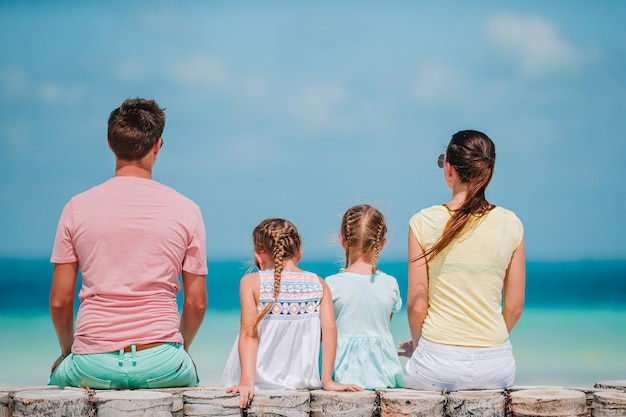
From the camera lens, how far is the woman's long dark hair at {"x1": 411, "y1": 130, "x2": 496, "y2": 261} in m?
3.67

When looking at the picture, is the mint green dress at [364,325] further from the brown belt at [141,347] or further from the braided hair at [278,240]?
the brown belt at [141,347]

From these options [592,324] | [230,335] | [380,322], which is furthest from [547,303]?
[380,322]

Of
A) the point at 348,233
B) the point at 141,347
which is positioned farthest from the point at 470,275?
the point at 141,347

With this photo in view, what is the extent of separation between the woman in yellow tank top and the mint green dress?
264 millimetres

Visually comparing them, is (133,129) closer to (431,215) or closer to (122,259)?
(122,259)

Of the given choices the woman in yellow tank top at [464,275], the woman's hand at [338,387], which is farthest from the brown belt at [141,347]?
the woman in yellow tank top at [464,275]

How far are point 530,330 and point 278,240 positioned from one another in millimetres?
10318

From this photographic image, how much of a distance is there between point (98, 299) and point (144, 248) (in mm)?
253

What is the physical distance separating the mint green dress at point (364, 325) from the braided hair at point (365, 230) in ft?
0.35

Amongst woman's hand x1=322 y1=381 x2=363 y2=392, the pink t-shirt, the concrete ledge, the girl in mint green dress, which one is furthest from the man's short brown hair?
woman's hand x1=322 y1=381 x2=363 y2=392

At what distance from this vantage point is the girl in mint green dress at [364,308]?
3.97 meters

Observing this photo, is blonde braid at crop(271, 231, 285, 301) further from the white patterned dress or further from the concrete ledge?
the concrete ledge

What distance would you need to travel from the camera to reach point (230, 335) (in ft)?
40.8

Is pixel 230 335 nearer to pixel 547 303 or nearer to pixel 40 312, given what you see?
pixel 40 312
